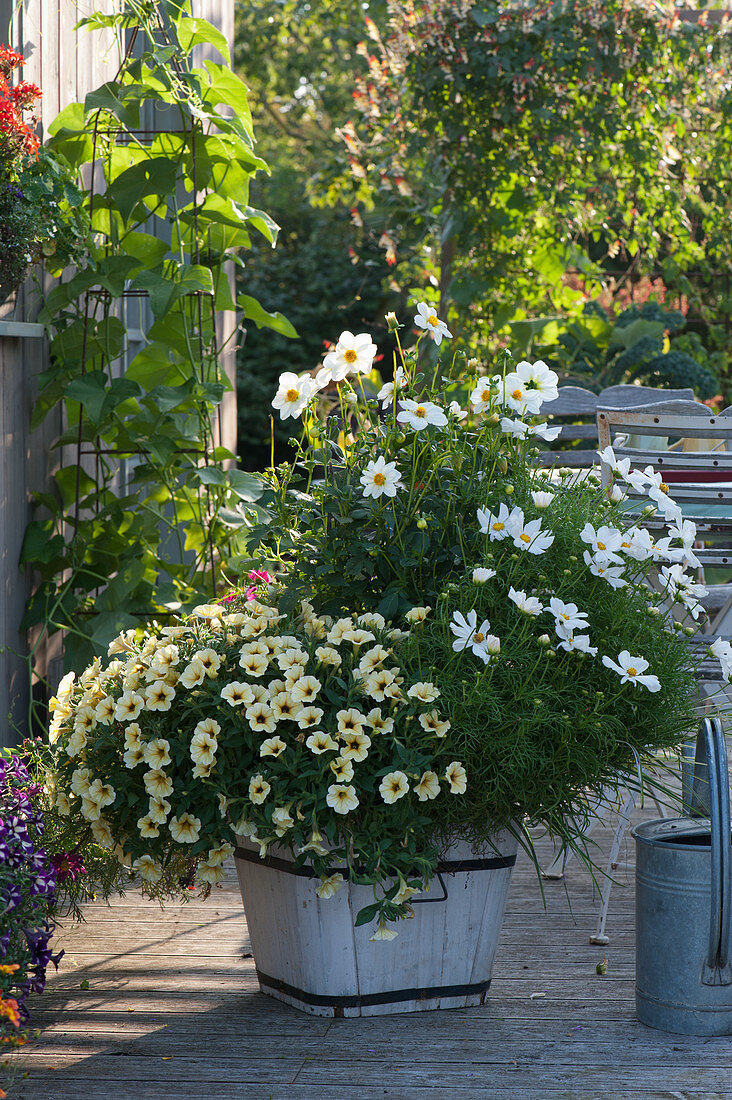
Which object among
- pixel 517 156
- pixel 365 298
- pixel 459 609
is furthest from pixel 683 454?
pixel 365 298

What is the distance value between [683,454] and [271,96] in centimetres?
1072

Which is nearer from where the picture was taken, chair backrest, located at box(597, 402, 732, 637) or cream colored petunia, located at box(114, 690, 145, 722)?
cream colored petunia, located at box(114, 690, 145, 722)

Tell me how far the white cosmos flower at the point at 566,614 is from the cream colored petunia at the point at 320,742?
39 centimetres

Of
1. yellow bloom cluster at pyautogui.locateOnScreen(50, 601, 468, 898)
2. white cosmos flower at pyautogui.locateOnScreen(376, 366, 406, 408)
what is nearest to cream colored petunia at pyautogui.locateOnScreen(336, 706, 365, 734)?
yellow bloom cluster at pyautogui.locateOnScreen(50, 601, 468, 898)

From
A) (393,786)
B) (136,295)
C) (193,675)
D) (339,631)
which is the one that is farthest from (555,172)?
(393,786)

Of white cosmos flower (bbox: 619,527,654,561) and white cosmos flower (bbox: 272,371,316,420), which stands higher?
white cosmos flower (bbox: 272,371,316,420)

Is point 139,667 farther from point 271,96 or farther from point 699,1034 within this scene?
point 271,96

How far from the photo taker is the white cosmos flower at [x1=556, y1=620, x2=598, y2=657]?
1.66 metres

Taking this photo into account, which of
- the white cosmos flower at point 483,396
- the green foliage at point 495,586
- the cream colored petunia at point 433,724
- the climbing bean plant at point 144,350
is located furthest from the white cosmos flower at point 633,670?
the climbing bean plant at point 144,350

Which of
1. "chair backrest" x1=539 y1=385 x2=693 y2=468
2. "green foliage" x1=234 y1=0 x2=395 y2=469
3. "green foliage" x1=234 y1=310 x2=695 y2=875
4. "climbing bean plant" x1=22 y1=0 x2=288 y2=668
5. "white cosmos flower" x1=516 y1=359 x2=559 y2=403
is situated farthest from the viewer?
"green foliage" x1=234 y1=0 x2=395 y2=469

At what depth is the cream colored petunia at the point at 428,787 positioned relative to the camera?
1.64 m

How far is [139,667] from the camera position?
6.14ft

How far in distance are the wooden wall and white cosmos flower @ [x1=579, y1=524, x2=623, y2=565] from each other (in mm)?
1361

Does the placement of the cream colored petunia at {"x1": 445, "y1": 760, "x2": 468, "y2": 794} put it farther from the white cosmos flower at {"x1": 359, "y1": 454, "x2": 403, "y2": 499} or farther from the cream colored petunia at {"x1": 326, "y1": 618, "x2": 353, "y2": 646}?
the white cosmos flower at {"x1": 359, "y1": 454, "x2": 403, "y2": 499}
